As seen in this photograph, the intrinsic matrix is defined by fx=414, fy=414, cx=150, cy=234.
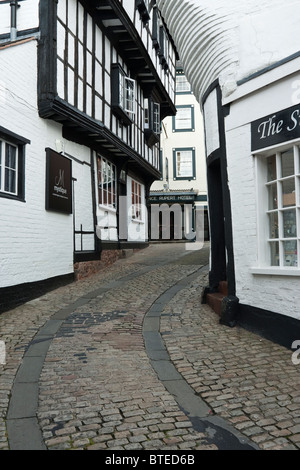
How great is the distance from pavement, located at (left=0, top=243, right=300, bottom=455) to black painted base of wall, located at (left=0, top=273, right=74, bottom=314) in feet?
0.58

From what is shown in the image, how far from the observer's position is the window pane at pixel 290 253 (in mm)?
5199

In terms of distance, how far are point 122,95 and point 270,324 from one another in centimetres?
921

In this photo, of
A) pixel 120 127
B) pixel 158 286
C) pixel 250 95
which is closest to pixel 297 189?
pixel 250 95

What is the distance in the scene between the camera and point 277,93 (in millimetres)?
5172

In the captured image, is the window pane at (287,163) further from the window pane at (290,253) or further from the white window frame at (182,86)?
the white window frame at (182,86)

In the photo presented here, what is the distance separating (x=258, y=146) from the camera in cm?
545

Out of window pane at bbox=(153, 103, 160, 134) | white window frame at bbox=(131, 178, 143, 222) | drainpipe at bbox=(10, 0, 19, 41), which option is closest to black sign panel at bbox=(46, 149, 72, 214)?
drainpipe at bbox=(10, 0, 19, 41)

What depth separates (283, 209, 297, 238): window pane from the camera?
522 cm

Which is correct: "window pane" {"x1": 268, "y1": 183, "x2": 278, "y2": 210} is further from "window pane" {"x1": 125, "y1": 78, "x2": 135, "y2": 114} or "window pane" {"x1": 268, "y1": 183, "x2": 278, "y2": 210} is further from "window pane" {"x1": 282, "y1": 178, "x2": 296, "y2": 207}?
"window pane" {"x1": 125, "y1": 78, "x2": 135, "y2": 114}

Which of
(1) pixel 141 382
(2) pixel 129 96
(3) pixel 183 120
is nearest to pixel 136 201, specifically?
(2) pixel 129 96

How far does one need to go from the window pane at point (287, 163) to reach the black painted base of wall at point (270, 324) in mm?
1803

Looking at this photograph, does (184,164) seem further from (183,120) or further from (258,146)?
(258,146)

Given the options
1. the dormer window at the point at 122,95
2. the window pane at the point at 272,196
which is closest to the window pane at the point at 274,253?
the window pane at the point at 272,196

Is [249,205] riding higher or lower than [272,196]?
lower
